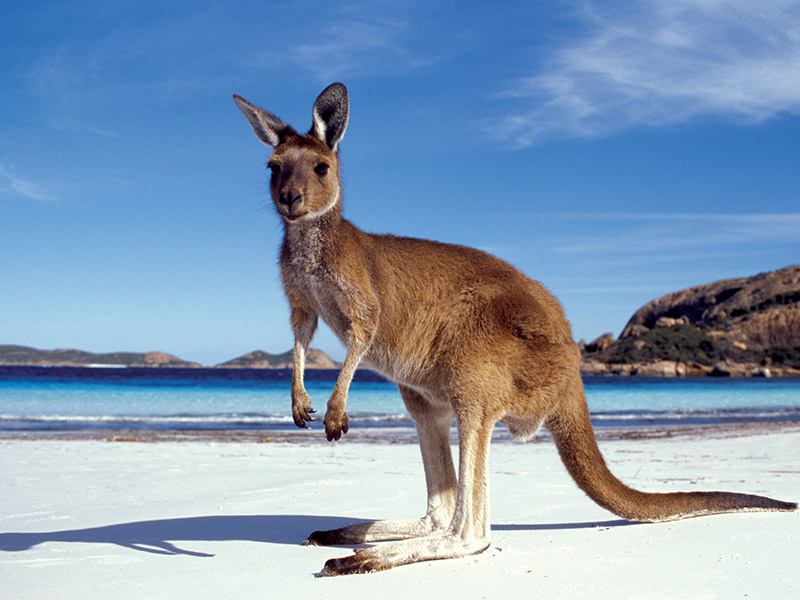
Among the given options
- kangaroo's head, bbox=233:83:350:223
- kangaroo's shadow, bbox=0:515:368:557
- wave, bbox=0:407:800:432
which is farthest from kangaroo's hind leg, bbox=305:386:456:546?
wave, bbox=0:407:800:432

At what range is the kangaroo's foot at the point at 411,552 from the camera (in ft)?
10.6

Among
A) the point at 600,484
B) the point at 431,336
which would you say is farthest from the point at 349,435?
the point at 431,336

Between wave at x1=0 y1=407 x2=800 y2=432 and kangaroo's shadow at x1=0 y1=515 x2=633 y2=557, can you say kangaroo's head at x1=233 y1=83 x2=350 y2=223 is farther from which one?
wave at x1=0 y1=407 x2=800 y2=432

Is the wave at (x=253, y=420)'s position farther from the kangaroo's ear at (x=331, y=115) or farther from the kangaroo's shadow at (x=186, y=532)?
the kangaroo's ear at (x=331, y=115)

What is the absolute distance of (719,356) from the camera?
203ft

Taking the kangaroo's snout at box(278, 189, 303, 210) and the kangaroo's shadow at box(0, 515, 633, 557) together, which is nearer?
the kangaroo's snout at box(278, 189, 303, 210)

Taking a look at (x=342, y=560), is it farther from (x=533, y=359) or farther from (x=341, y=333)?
(x=533, y=359)

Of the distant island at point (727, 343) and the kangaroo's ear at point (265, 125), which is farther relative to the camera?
the distant island at point (727, 343)

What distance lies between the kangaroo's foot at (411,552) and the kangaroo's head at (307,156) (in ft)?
5.04

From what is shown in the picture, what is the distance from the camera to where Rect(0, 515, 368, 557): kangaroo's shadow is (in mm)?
3975

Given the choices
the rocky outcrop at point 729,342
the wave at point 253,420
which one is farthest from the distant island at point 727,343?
the wave at point 253,420

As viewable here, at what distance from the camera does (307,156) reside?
133 inches

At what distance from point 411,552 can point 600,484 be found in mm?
1097

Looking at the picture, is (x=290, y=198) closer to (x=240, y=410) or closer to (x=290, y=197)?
(x=290, y=197)
